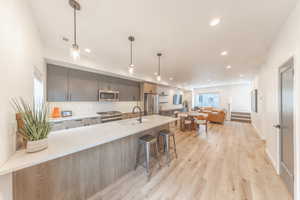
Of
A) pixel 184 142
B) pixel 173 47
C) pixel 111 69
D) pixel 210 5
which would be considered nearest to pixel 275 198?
pixel 184 142

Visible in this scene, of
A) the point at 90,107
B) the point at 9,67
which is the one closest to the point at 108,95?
the point at 90,107

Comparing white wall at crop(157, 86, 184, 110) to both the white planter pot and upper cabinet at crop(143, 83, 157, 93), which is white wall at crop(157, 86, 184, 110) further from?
the white planter pot

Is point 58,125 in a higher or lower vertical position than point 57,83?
lower

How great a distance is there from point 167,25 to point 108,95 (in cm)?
324

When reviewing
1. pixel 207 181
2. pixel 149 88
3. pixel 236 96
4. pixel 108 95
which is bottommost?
pixel 207 181

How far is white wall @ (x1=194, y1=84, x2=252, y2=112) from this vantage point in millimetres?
7809

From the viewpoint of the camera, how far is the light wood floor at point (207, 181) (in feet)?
5.40

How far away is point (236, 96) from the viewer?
816 cm

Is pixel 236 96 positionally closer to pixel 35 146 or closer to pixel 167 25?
pixel 167 25

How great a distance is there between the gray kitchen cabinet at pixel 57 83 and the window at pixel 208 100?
32.9 ft

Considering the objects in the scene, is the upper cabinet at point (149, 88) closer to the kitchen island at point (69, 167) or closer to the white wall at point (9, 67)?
the kitchen island at point (69, 167)

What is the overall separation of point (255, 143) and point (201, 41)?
387 cm

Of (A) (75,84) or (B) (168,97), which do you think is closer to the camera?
(A) (75,84)

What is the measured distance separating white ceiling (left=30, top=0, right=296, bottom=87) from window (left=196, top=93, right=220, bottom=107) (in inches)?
273
